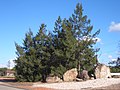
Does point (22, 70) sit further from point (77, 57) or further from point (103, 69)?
point (103, 69)

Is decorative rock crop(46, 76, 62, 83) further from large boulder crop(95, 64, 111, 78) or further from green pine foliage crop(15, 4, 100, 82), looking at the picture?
large boulder crop(95, 64, 111, 78)

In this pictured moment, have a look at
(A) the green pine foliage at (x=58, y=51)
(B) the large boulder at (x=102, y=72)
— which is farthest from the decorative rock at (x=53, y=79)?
(B) the large boulder at (x=102, y=72)

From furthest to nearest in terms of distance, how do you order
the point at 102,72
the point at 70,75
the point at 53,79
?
the point at 53,79
the point at 70,75
the point at 102,72

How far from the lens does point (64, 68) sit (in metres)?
47.5

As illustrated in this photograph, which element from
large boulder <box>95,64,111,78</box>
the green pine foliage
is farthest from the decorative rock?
large boulder <box>95,64,111,78</box>

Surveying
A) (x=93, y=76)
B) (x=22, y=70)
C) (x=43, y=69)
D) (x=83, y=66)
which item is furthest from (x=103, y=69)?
(x=22, y=70)

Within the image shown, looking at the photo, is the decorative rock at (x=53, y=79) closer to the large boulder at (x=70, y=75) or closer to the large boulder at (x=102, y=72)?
the large boulder at (x=70, y=75)

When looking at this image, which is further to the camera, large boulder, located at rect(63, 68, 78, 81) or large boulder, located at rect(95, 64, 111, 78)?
large boulder, located at rect(63, 68, 78, 81)

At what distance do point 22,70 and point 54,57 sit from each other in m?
6.94

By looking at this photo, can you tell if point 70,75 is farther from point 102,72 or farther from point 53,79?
point 102,72

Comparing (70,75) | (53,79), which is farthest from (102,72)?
(53,79)

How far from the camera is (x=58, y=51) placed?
1880 inches

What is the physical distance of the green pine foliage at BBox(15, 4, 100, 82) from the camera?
1859 inches

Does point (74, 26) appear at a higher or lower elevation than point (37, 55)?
higher
